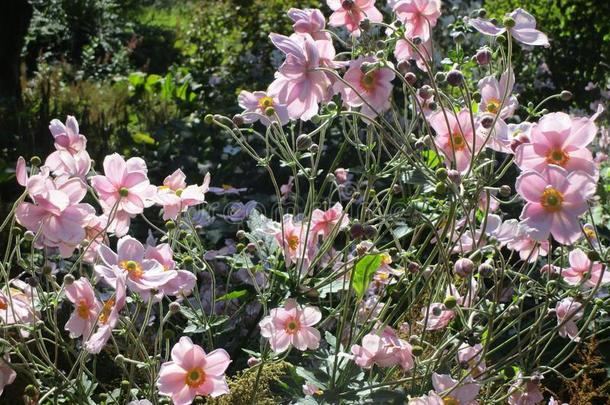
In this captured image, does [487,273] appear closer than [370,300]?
Yes

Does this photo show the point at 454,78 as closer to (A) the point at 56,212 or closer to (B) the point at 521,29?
(B) the point at 521,29

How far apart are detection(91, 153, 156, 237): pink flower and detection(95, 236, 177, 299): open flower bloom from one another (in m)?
0.08

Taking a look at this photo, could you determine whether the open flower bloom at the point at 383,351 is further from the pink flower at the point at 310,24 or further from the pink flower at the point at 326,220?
the pink flower at the point at 310,24

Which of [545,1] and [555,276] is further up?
[555,276]

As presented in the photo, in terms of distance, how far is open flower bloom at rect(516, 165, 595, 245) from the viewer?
155 centimetres

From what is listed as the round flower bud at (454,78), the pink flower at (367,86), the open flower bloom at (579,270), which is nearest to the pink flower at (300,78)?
the pink flower at (367,86)

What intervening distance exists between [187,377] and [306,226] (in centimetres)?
59

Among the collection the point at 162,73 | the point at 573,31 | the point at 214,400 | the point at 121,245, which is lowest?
the point at 162,73

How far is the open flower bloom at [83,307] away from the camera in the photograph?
1.87 meters

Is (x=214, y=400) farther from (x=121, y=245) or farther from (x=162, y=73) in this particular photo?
(x=162, y=73)

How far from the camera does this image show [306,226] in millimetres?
2264

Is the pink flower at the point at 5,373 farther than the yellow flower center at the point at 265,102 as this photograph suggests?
No

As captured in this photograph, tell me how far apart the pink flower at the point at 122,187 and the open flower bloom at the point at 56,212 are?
96mm

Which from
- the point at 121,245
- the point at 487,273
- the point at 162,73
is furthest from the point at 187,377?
the point at 162,73
